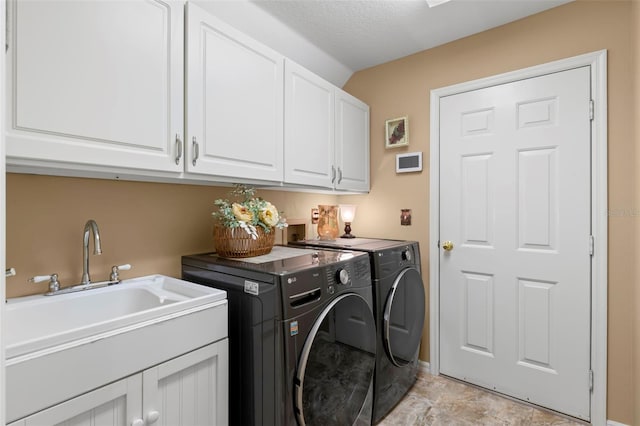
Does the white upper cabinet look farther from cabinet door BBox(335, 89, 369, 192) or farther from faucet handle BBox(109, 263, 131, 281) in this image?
faucet handle BBox(109, 263, 131, 281)

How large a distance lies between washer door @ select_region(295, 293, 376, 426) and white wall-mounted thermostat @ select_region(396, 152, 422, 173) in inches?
48.5

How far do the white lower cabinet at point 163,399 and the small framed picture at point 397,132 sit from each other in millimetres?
1905

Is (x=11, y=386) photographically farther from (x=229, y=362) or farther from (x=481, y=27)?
(x=481, y=27)

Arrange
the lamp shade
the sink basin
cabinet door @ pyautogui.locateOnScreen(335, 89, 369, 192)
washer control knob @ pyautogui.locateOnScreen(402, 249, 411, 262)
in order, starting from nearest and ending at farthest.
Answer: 1. the sink basin
2. washer control knob @ pyautogui.locateOnScreen(402, 249, 411, 262)
3. cabinet door @ pyautogui.locateOnScreen(335, 89, 369, 192)
4. the lamp shade

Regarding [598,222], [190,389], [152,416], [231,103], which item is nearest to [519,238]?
[598,222]

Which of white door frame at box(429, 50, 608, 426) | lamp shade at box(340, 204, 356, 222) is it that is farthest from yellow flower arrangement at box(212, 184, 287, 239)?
white door frame at box(429, 50, 608, 426)

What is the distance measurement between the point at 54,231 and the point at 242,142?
86 centimetres

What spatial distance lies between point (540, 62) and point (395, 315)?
1.78 m

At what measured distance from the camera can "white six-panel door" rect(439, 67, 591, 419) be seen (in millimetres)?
1910

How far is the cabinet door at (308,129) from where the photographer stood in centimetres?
188

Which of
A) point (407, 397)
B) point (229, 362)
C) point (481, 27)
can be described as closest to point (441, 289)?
point (407, 397)

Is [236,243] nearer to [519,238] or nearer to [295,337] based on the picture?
[295,337]

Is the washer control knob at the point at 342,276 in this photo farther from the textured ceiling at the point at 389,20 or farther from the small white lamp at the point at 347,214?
the textured ceiling at the point at 389,20

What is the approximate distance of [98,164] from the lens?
1.13 meters
